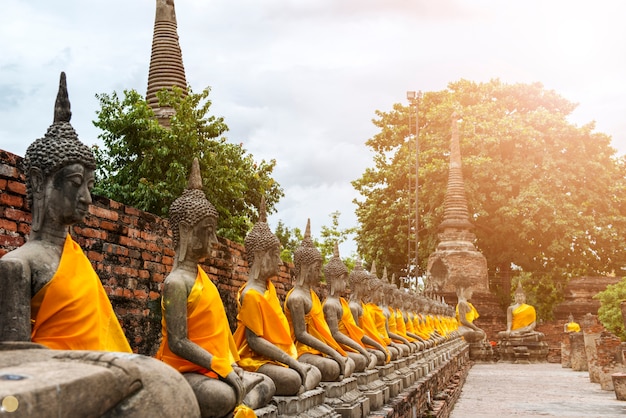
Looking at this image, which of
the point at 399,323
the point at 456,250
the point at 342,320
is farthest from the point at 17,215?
the point at 456,250

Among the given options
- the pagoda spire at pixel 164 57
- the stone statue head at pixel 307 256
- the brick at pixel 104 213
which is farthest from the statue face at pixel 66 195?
the pagoda spire at pixel 164 57

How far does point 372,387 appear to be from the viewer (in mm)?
7016

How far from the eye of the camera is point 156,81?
17.9m

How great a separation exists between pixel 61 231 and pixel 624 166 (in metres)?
32.1

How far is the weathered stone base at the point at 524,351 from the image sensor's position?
25359 millimetres

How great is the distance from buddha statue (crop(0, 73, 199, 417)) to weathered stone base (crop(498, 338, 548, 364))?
2401 centimetres

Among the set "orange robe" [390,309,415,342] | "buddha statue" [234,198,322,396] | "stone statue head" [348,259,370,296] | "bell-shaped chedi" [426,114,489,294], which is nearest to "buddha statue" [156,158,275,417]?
"buddha statue" [234,198,322,396]

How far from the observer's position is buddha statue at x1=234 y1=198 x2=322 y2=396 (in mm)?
4801

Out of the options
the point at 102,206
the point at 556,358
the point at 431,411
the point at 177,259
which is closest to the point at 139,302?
the point at 102,206

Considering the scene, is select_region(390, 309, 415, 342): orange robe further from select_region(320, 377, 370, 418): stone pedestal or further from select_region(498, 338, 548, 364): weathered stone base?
select_region(498, 338, 548, 364): weathered stone base

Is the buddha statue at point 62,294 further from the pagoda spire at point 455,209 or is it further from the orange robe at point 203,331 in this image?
the pagoda spire at point 455,209

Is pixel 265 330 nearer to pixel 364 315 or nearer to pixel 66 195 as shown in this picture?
pixel 66 195

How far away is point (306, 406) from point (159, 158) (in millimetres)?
9455

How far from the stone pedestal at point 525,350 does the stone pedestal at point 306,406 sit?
840 inches
